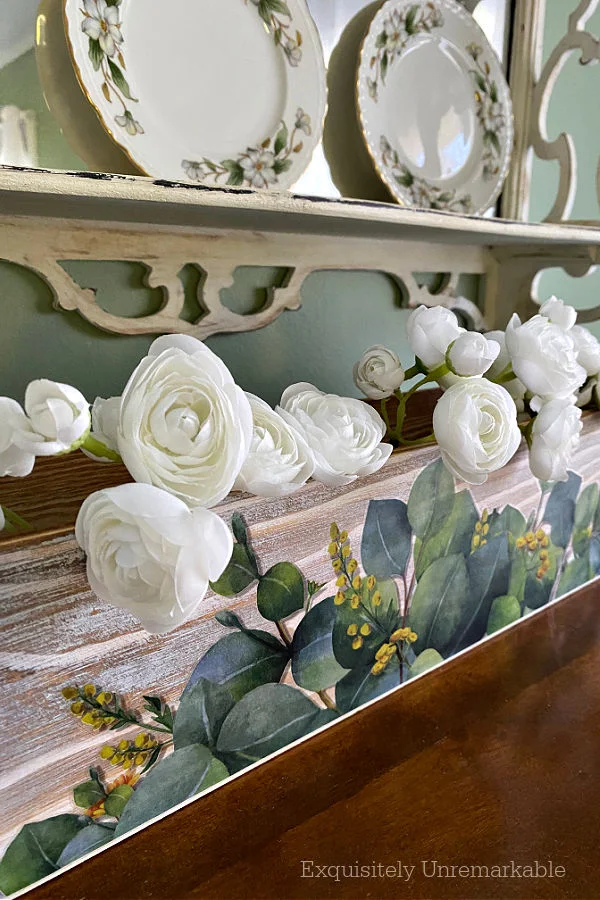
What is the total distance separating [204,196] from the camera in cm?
47

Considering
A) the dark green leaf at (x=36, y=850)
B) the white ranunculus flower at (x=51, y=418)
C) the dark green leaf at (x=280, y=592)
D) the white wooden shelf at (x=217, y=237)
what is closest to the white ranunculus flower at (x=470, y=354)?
the white wooden shelf at (x=217, y=237)

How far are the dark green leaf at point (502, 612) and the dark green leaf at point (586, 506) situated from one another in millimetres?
146

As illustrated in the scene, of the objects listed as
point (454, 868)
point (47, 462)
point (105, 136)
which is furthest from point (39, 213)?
point (454, 868)

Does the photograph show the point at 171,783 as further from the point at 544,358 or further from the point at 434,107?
the point at 434,107

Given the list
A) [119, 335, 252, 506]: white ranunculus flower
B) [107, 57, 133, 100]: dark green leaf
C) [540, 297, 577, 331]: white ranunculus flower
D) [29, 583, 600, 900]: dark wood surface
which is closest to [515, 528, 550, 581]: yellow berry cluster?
[29, 583, 600, 900]: dark wood surface

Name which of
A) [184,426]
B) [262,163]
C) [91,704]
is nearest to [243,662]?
[91,704]

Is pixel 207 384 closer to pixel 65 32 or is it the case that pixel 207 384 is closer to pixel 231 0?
pixel 65 32

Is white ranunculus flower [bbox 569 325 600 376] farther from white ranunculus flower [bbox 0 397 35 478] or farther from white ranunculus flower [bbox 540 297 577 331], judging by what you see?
white ranunculus flower [bbox 0 397 35 478]

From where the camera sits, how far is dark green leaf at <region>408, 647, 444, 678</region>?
2.27 feet

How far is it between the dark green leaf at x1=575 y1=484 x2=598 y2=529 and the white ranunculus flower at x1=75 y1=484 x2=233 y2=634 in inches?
24.3

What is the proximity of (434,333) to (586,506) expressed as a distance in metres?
0.41

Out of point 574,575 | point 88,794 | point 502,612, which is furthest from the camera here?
point 574,575

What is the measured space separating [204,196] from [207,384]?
154mm

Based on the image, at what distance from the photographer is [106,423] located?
1.40 ft
